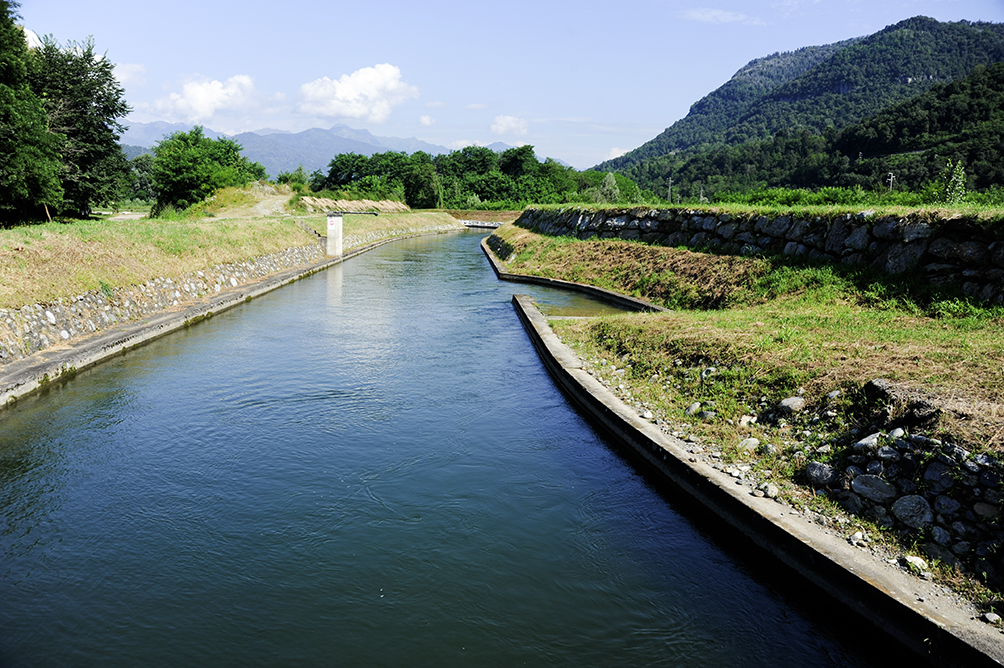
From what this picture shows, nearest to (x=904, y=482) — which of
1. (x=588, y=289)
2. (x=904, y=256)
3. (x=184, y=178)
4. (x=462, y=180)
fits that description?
(x=904, y=256)

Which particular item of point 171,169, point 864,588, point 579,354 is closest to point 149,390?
point 579,354

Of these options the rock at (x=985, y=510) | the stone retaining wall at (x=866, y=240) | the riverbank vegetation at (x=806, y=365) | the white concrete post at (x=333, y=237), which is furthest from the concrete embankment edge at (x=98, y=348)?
the white concrete post at (x=333, y=237)

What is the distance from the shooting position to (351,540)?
577 cm

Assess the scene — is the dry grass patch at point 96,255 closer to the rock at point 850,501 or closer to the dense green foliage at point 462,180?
the rock at point 850,501

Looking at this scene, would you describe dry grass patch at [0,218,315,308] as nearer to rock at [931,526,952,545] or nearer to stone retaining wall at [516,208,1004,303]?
rock at [931,526,952,545]

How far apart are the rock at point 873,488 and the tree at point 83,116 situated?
3629 cm

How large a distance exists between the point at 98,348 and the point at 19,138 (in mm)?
16972

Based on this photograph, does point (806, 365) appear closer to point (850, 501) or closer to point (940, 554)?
point (850, 501)

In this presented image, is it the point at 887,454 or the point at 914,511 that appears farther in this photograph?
the point at 887,454

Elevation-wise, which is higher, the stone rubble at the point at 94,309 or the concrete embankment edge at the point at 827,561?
the stone rubble at the point at 94,309

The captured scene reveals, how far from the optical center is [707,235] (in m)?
18.4

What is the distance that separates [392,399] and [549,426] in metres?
2.59

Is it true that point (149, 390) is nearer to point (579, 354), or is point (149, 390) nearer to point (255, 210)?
point (579, 354)

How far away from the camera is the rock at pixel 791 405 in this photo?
679 centimetres
